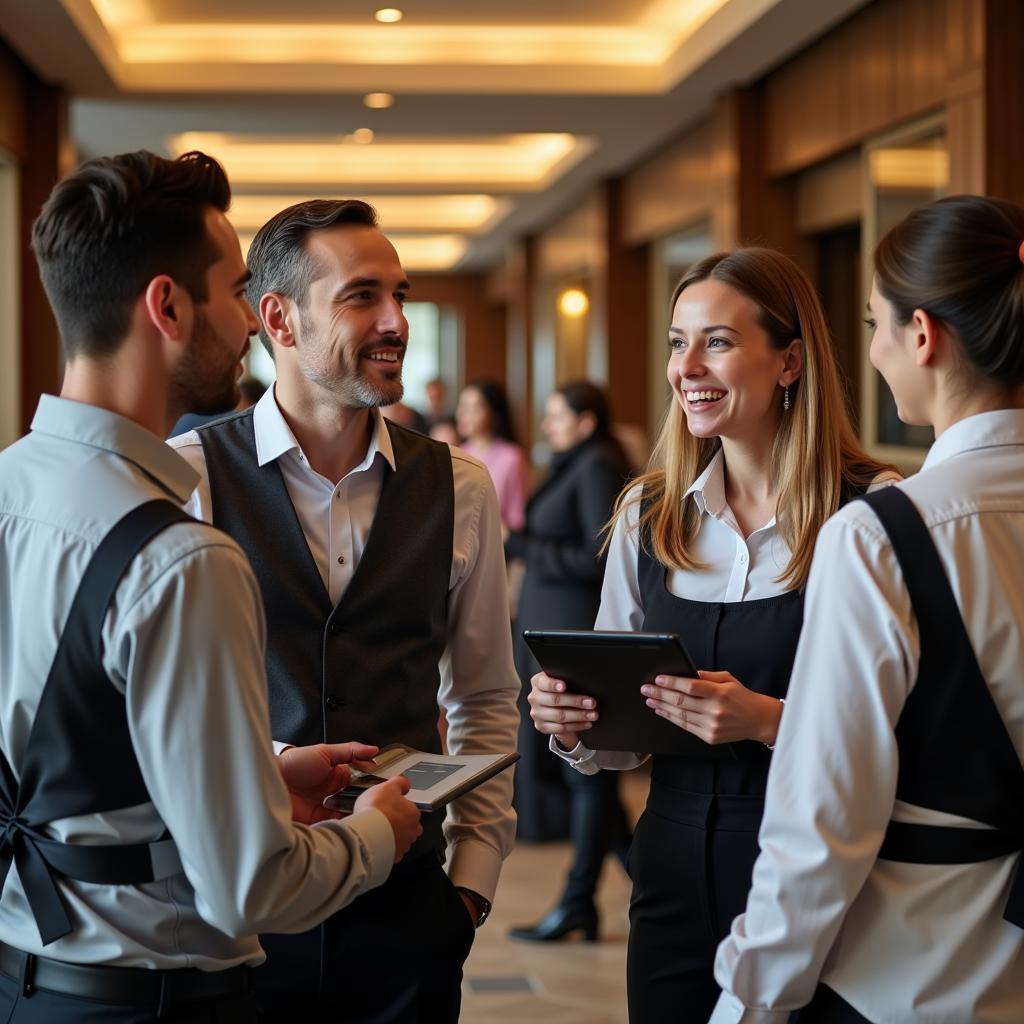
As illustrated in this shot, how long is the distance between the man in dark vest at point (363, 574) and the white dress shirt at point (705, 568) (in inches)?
7.3

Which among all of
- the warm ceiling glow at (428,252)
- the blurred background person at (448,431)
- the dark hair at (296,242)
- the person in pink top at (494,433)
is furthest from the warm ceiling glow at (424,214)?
the dark hair at (296,242)

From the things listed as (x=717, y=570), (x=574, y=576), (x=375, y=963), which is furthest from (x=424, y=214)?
(x=375, y=963)

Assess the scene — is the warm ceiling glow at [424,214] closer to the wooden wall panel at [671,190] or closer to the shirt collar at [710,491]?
the wooden wall panel at [671,190]

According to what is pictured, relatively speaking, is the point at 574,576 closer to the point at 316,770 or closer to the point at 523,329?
the point at 316,770

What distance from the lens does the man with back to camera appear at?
1321 mm

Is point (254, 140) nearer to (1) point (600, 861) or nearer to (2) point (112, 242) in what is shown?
(1) point (600, 861)

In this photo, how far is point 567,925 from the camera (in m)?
4.71

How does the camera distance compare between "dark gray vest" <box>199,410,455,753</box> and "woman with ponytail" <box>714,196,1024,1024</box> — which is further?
"dark gray vest" <box>199,410,455,753</box>

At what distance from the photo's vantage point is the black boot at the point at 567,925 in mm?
4699

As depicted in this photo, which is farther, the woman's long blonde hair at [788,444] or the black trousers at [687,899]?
the woman's long blonde hair at [788,444]

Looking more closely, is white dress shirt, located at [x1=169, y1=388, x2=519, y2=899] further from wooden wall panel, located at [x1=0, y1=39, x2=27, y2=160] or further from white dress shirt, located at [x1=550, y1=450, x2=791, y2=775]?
wooden wall panel, located at [x1=0, y1=39, x2=27, y2=160]

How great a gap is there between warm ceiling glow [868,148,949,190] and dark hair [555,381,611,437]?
1.54m

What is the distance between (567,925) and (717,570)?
2.84 m

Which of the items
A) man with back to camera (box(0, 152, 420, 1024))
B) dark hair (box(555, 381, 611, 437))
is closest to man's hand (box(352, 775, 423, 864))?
man with back to camera (box(0, 152, 420, 1024))
